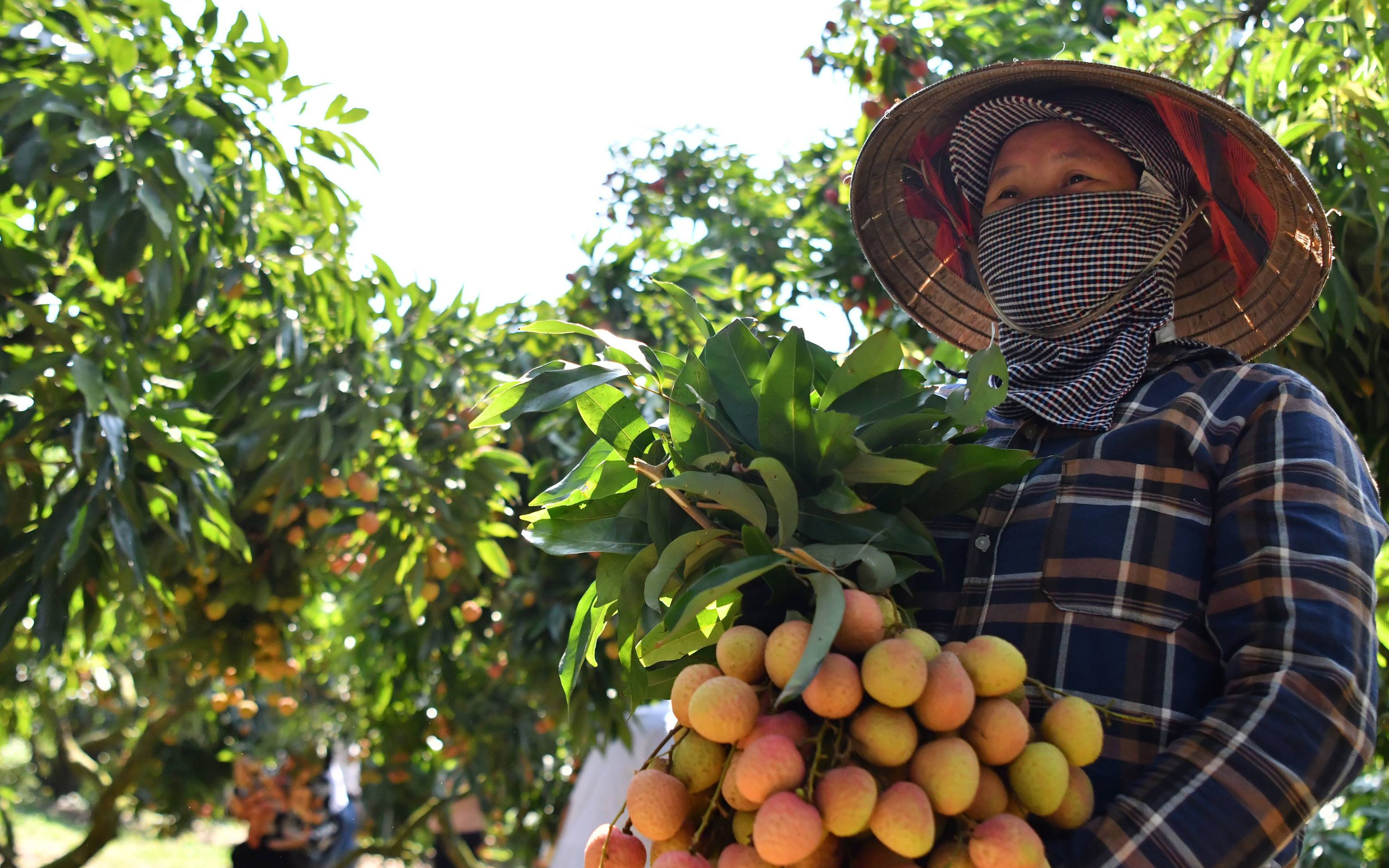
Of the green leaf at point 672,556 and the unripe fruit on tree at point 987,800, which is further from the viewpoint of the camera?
the green leaf at point 672,556

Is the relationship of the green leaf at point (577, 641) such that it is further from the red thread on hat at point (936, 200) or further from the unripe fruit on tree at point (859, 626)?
the red thread on hat at point (936, 200)

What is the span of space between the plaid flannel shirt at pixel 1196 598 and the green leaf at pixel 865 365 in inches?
7.9

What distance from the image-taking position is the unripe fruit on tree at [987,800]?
90 centimetres

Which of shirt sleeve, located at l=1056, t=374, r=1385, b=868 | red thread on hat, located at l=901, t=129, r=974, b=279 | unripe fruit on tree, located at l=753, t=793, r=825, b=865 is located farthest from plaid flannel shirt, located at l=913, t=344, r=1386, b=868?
red thread on hat, located at l=901, t=129, r=974, b=279

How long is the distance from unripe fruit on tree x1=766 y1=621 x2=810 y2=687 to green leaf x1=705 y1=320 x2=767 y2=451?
0.87ft

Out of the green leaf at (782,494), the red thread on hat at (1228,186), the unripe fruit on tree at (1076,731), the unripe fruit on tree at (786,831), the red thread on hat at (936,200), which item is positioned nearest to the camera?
the unripe fruit on tree at (786,831)

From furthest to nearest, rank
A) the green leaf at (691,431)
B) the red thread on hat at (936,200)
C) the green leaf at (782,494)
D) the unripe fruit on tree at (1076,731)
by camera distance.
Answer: the red thread on hat at (936,200) < the green leaf at (691,431) < the green leaf at (782,494) < the unripe fruit on tree at (1076,731)

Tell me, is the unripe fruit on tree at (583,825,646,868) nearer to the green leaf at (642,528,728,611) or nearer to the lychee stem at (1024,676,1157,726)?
the green leaf at (642,528,728,611)

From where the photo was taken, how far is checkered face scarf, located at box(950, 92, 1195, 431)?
133cm

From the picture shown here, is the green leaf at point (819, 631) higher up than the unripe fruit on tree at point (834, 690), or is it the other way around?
the green leaf at point (819, 631)

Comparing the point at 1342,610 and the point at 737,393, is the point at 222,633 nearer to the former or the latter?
the point at 737,393

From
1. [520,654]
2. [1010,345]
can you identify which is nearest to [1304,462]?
[1010,345]

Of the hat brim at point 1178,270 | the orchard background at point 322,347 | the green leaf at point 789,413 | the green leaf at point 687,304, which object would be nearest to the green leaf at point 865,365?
the green leaf at point 789,413

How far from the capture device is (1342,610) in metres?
0.99
